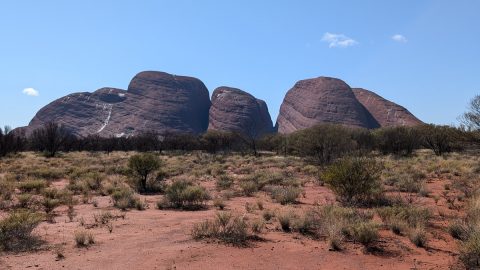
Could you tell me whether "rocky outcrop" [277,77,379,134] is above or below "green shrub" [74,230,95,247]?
above

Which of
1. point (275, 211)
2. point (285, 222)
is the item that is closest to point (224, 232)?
point (285, 222)

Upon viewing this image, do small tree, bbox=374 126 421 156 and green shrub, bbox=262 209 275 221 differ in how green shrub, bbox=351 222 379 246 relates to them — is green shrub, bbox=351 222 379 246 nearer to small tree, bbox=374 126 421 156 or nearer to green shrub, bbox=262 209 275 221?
green shrub, bbox=262 209 275 221

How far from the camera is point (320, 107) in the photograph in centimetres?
15025

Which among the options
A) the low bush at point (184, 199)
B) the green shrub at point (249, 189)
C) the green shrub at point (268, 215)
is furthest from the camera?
the green shrub at point (249, 189)

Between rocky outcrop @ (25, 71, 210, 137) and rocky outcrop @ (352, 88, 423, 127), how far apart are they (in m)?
62.8

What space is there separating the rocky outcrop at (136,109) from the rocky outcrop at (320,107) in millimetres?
33857

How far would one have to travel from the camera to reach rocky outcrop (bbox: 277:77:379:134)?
475ft

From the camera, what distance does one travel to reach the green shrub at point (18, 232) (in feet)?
26.8

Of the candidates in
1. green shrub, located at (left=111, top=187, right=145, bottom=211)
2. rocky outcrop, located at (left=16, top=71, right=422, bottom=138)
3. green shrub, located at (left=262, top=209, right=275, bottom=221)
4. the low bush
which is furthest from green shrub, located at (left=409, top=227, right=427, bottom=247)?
rocky outcrop, located at (left=16, top=71, right=422, bottom=138)

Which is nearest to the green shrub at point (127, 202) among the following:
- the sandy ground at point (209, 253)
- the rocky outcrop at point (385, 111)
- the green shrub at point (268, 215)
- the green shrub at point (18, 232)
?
the sandy ground at point (209, 253)

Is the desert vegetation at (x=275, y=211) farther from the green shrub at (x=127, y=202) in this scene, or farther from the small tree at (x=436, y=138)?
the small tree at (x=436, y=138)

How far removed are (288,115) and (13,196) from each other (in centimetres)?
14943

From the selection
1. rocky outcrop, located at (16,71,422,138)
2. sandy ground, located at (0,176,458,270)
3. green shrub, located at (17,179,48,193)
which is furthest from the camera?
rocky outcrop, located at (16,71,422,138)

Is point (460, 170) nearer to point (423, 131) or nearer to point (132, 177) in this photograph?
point (132, 177)
